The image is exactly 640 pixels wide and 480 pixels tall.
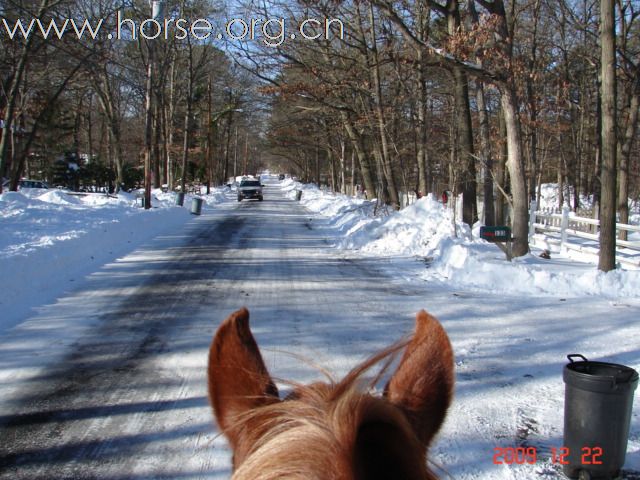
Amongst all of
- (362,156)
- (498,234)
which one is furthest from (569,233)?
(362,156)

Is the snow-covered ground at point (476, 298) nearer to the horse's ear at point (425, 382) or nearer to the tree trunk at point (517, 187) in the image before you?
the tree trunk at point (517, 187)

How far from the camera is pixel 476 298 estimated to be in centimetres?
929

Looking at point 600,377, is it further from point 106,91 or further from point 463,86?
point 106,91

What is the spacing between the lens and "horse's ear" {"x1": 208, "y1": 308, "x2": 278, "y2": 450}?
1.45 metres

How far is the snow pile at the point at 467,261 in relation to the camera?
9.75 meters

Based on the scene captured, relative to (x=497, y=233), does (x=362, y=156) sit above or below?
above

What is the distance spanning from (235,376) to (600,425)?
3318 mm

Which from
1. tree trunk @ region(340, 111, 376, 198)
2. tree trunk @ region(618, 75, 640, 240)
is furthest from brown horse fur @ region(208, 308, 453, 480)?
tree trunk @ region(340, 111, 376, 198)

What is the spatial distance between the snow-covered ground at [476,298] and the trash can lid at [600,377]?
2.10 ft

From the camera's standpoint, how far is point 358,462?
0.98m

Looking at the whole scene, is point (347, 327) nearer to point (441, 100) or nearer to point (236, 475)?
point (236, 475)
